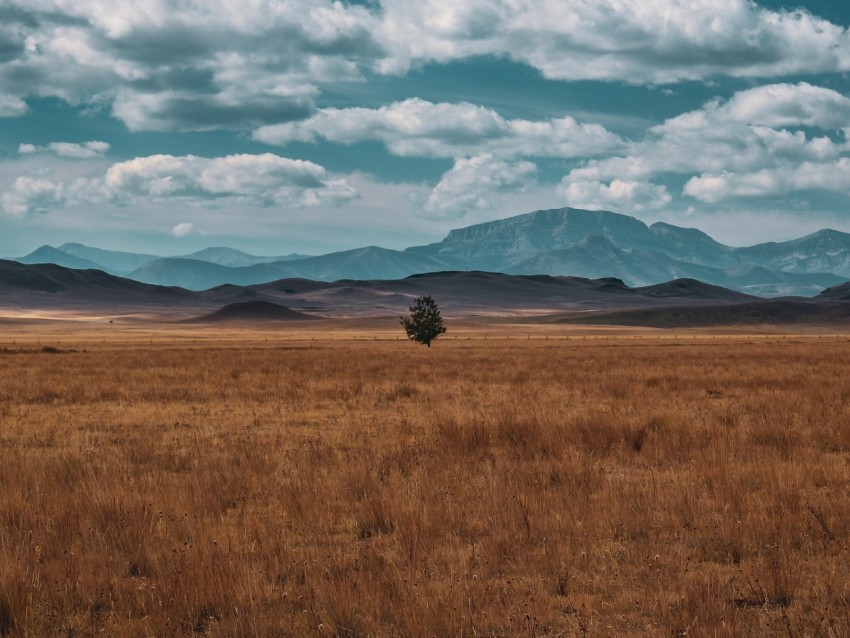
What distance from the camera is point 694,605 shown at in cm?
586

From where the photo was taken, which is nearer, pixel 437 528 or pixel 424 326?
pixel 437 528

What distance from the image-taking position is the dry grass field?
233 inches

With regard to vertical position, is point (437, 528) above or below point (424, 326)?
below

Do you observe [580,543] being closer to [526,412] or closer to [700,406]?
[526,412]

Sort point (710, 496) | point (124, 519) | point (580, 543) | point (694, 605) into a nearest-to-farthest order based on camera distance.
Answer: point (694, 605)
point (580, 543)
point (124, 519)
point (710, 496)

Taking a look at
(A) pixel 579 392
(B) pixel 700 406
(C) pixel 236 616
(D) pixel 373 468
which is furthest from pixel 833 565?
(A) pixel 579 392

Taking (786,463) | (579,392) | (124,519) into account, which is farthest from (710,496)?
(579,392)

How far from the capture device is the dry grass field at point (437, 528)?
19.4 ft

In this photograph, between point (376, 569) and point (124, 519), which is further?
point (124, 519)

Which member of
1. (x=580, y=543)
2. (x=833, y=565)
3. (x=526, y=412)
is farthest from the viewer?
(x=526, y=412)

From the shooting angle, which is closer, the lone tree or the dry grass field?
the dry grass field

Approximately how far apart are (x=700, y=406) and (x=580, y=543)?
560 inches

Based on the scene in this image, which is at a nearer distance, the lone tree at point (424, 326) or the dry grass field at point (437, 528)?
the dry grass field at point (437, 528)

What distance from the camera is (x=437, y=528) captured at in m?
8.34
